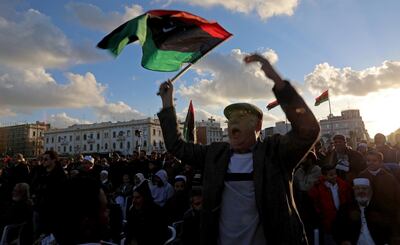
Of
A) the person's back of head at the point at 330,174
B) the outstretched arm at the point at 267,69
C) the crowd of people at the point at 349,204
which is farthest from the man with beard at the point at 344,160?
the outstretched arm at the point at 267,69

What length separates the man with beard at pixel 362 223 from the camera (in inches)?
213

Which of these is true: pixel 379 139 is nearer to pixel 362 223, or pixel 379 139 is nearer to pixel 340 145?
pixel 340 145

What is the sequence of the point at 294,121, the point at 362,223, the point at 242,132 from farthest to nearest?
the point at 362,223
the point at 242,132
the point at 294,121

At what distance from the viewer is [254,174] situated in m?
2.73

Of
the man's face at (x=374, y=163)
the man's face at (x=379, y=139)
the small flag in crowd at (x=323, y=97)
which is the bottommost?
the man's face at (x=374, y=163)

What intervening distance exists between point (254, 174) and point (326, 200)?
398 cm

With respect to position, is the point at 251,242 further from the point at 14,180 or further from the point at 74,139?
the point at 74,139

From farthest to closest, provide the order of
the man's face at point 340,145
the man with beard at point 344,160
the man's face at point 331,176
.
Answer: the man's face at point 340,145
the man with beard at point 344,160
the man's face at point 331,176

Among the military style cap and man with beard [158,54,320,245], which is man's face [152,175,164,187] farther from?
the military style cap

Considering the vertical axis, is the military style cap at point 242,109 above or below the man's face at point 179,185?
above

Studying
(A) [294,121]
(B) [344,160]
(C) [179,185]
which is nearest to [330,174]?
(B) [344,160]

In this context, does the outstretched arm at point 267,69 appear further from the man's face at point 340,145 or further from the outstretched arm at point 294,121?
the man's face at point 340,145

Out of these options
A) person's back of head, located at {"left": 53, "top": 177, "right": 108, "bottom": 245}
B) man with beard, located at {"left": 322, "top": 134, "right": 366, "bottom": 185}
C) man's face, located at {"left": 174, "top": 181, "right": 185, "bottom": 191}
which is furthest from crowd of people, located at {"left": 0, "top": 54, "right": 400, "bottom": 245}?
man's face, located at {"left": 174, "top": 181, "right": 185, "bottom": 191}

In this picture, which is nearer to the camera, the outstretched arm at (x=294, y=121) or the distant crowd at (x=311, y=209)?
the outstretched arm at (x=294, y=121)
